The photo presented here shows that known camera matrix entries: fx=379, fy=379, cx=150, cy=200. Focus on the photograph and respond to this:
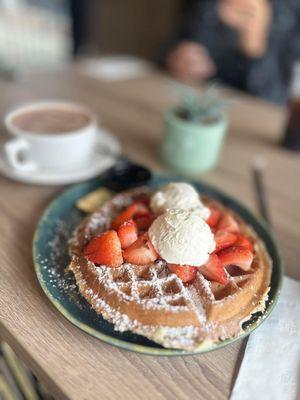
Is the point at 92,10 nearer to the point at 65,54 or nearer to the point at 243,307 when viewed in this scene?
the point at 65,54

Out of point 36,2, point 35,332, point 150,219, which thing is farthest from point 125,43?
point 35,332

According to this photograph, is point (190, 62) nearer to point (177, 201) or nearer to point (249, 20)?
point (249, 20)

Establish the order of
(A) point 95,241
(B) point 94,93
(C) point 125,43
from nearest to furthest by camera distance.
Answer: (A) point 95,241 < (B) point 94,93 < (C) point 125,43

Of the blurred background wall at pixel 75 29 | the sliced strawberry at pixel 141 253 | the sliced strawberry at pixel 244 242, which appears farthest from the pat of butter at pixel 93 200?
the blurred background wall at pixel 75 29

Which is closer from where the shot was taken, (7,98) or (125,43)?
(7,98)

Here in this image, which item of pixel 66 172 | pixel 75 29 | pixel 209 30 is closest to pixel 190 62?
pixel 209 30

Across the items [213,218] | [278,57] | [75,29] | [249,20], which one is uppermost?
[249,20]
